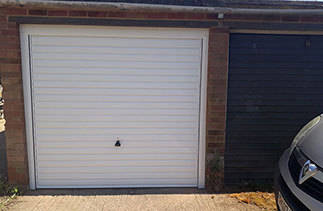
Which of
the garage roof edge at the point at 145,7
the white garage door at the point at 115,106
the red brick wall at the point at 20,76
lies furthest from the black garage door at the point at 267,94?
the white garage door at the point at 115,106

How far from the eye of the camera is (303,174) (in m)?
2.04

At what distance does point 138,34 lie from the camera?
362cm

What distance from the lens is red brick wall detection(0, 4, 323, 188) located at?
3.44 meters

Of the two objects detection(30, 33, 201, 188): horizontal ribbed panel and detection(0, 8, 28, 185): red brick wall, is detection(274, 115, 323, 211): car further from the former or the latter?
detection(0, 8, 28, 185): red brick wall

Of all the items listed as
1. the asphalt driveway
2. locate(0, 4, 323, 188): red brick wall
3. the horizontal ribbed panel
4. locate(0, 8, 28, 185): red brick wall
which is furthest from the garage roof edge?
the asphalt driveway

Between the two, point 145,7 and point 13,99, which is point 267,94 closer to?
point 145,7

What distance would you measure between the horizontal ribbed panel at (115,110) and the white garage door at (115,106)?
0.01 metres

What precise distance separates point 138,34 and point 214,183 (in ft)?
8.38

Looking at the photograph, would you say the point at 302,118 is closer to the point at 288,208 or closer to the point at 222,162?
the point at 222,162

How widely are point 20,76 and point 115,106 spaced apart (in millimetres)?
1412

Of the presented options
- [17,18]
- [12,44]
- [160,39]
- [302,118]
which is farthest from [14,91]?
[302,118]

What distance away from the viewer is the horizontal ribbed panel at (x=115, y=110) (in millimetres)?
3623

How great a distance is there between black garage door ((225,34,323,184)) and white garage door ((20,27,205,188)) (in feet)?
1.99

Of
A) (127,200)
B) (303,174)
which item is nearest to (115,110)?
(127,200)
